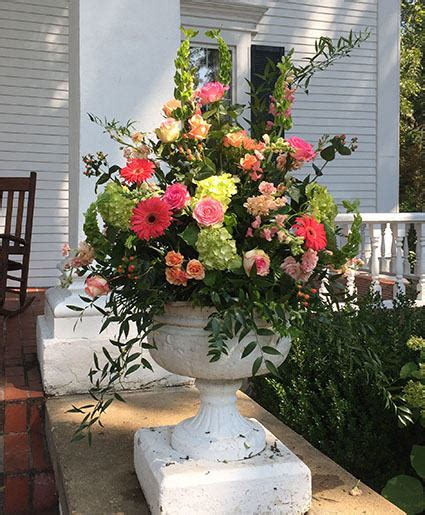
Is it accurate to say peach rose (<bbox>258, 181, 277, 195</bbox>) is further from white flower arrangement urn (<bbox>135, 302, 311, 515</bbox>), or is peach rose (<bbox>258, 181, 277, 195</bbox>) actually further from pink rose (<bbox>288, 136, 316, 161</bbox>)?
white flower arrangement urn (<bbox>135, 302, 311, 515</bbox>)

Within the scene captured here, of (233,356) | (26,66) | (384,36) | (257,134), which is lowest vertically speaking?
(233,356)

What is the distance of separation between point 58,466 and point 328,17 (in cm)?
667

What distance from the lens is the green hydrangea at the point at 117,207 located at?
1.50m

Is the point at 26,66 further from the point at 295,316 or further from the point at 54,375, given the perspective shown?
the point at 295,316

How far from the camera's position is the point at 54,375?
2525mm

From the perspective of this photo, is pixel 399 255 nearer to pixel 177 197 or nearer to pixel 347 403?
pixel 347 403

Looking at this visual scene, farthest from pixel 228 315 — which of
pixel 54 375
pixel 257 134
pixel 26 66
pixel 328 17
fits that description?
pixel 328 17

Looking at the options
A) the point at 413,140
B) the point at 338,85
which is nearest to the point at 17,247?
the point at 338,85

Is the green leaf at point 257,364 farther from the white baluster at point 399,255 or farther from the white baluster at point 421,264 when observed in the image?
the white baluster at point 421,264

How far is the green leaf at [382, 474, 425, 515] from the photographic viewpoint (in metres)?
1.99

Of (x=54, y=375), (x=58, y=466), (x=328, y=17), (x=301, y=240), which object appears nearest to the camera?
(x=301, y=240)

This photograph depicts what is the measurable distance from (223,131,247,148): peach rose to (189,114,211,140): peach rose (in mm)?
62

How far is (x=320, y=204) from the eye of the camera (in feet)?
5.13

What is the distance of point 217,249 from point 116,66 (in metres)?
1.53
